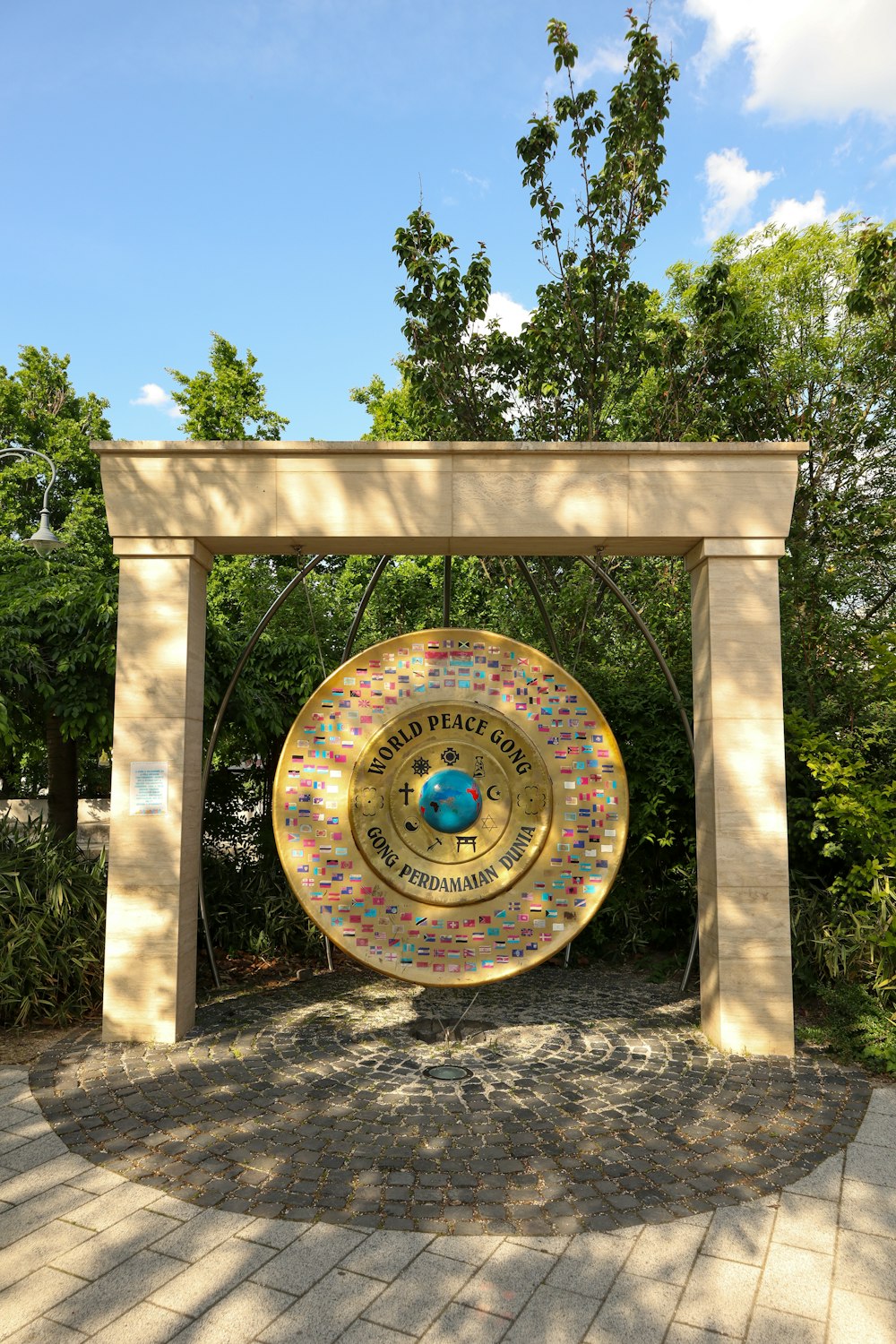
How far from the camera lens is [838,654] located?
8.39m

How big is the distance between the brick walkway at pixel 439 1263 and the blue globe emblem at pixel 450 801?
1521mm

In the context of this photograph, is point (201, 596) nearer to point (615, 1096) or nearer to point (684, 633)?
point (615, 1096)

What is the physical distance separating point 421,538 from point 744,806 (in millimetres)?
2482

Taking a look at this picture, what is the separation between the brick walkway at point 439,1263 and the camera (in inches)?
105

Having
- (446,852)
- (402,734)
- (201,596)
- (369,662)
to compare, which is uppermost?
(201,596)

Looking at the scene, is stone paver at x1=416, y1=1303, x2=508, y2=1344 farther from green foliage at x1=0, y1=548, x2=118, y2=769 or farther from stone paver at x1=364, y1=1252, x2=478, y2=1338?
green foliage at x1=0, y1=548, x2=118, y2=769

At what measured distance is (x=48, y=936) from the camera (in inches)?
227

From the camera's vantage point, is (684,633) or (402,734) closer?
(402,734)

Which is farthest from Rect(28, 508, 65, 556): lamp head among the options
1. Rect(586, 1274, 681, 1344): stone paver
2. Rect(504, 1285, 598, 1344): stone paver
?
Rect(586, 1274, 681, 1344): stone paver

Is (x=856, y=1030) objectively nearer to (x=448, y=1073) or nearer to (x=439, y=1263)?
(x=448, y=1073)

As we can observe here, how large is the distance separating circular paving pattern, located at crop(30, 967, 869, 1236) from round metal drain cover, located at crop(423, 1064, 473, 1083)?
4 centimetres

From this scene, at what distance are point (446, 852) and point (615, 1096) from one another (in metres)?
1.53

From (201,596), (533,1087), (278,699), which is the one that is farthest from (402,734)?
(278,699)

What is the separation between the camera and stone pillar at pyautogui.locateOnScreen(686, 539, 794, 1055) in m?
5.02
